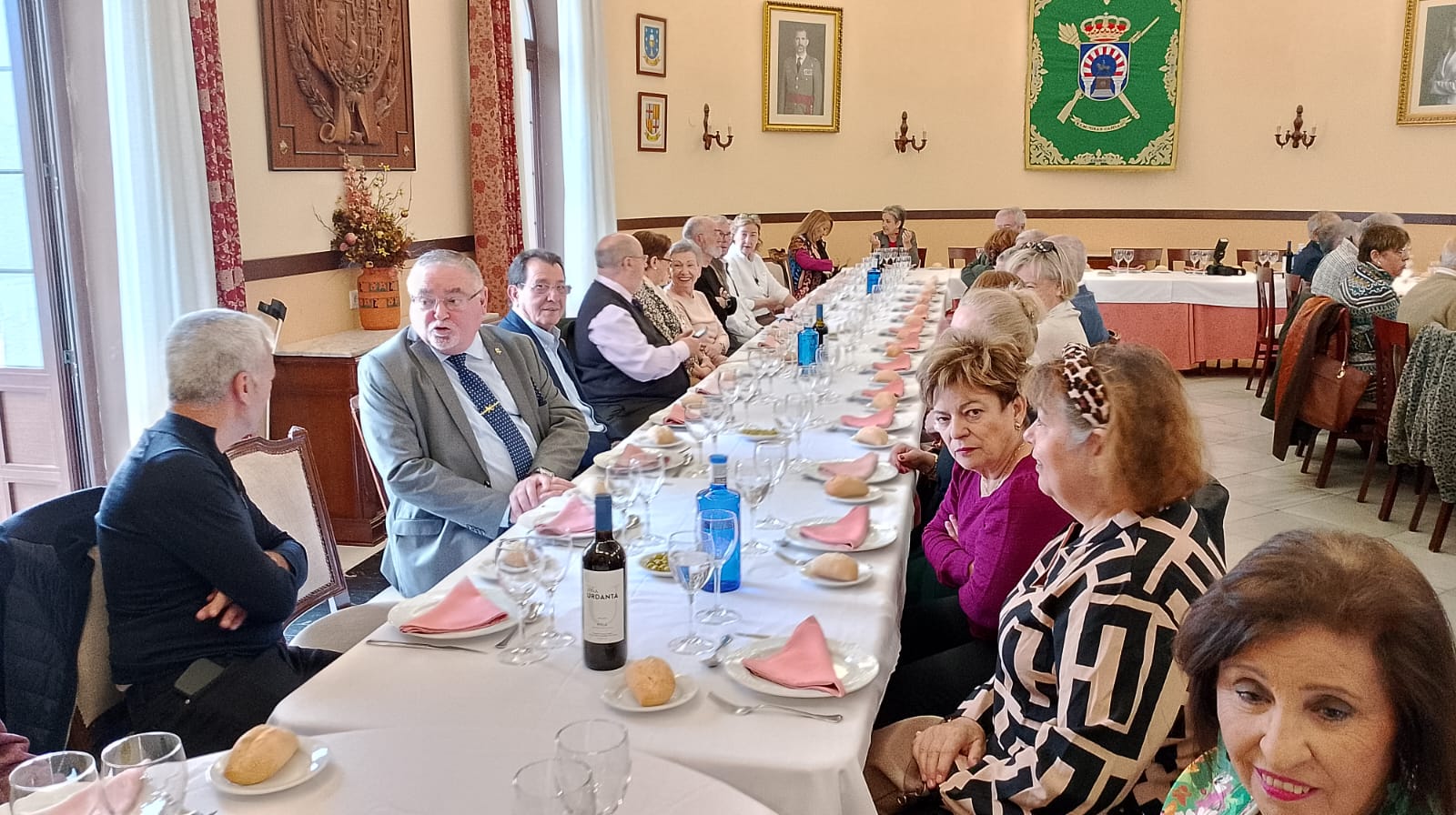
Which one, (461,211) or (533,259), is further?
(461,211)

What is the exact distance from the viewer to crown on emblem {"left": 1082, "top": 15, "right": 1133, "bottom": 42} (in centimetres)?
1170

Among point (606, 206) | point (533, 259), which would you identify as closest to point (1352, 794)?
point (533, 259)

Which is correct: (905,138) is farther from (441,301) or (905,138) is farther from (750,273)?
(441,301)

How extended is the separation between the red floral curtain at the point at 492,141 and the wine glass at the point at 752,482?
5.32 metres

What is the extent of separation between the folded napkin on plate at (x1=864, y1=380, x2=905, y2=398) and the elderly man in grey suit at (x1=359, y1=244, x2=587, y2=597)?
1.40 meters

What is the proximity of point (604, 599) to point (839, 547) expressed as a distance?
787 millimetres

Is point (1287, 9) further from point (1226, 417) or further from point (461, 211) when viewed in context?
point (461, 211)

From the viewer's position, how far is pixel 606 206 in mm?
9227

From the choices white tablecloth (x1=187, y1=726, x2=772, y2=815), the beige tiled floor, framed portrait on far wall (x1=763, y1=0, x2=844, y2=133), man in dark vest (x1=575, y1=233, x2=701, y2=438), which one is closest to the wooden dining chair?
the beige tiled floor

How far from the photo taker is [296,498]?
9.80 ft

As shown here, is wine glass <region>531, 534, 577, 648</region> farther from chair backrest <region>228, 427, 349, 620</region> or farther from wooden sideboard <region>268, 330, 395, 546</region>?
wooden sideboard <region>268, 330, 395, 546</region>

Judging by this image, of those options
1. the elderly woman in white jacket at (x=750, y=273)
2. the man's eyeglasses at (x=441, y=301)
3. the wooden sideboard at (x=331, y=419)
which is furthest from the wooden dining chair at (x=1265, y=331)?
the man's eyeglasses at (x=441, y=301)

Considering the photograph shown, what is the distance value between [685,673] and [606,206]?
7.72 metres

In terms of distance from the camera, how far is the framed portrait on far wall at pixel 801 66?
11320 millimetres
